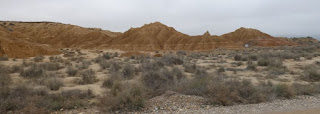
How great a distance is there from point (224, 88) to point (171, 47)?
162ft

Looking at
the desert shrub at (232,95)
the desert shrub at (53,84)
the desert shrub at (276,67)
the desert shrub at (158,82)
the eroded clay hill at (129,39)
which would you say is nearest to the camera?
the desert shrub at (232,95)

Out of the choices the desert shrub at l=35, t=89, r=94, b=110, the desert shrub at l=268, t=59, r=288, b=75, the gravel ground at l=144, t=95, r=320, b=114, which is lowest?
the gravel ground at l=144, t=95, r=320, b=114

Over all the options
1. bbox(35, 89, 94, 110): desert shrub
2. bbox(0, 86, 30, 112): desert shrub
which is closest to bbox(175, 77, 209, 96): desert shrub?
bbox(35, 89, 94, 110): desert shrub

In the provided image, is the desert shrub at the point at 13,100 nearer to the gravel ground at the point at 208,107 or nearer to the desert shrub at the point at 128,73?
the gravel ground at the point at 208,107

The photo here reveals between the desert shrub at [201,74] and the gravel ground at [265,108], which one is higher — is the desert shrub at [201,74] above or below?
above

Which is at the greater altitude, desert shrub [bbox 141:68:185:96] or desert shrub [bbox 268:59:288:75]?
desert shrub [bbox 141:68:185:96]

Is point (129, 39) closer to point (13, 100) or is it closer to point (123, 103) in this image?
point (13, 100)

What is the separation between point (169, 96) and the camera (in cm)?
820

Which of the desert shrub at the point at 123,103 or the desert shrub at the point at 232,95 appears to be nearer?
the desert shrub at the point at 123,103

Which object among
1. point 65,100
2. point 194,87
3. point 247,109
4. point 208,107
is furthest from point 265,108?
point 65,100

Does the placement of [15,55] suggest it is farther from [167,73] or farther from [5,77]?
[167,73]

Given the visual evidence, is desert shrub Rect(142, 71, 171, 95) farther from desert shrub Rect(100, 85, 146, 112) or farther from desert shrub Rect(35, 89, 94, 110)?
desert shrub Rect(35, 89, 94, 110)

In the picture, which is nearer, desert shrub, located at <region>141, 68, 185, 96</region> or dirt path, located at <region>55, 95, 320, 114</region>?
dirt path, located at <region>55, 95, 320, 114</region>

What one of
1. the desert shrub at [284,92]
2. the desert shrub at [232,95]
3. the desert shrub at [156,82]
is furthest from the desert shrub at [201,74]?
the desert shrub at [284,92]
